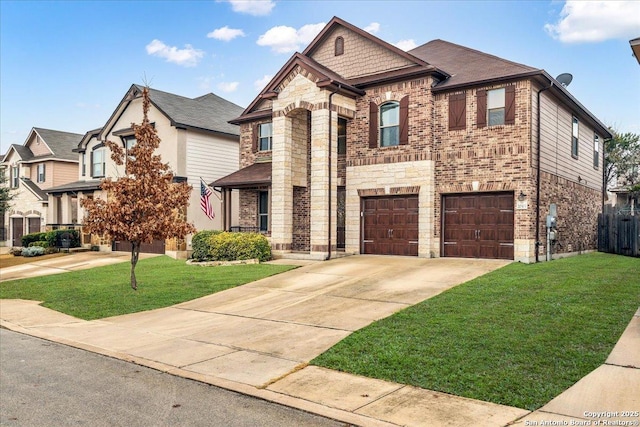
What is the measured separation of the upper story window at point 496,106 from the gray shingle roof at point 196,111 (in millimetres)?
15386

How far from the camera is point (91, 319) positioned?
1190 centimetres

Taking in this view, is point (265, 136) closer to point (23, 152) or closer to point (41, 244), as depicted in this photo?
point (41, 244)

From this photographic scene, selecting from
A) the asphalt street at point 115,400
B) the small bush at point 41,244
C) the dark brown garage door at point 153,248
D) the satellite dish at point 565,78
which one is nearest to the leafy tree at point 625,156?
the satellite dish at point 565,78

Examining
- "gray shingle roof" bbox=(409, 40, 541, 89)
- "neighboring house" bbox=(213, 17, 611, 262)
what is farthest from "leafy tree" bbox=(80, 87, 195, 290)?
"gray shingle roof" bbox=(409, 40, 541, 89)

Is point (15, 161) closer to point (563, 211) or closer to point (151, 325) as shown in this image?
point (151, 325)

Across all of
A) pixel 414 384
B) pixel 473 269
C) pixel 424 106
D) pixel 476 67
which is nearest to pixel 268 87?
pixel 424 106

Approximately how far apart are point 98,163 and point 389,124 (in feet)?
67.7

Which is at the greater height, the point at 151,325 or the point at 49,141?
the point at 49,141

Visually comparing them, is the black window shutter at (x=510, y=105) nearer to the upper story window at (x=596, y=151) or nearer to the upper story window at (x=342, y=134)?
the upper story window at (x=342, y=134)

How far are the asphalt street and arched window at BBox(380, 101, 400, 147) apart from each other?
13784 mm

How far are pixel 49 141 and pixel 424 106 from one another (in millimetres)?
30789

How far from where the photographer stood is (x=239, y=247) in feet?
66.0

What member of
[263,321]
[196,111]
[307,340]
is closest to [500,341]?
[307,340]

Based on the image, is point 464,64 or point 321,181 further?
point 464,64
